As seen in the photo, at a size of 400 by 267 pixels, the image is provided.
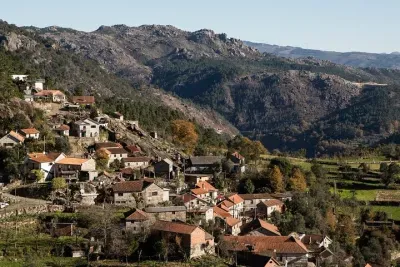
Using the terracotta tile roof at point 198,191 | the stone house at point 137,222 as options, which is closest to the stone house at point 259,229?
the terracotta tile roof at point 198,191

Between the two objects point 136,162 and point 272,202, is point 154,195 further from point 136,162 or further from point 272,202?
point 272,202

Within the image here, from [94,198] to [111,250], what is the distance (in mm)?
8584

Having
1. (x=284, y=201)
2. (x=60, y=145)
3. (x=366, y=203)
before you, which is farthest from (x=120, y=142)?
(x=366, y=203)

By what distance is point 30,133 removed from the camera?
170ft

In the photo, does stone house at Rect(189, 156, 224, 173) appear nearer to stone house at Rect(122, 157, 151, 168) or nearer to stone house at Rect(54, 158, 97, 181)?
stone house at Rect(122, 157, 151, 168)

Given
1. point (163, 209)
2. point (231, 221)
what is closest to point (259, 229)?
point (231, 221)

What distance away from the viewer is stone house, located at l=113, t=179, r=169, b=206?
43.1 metres

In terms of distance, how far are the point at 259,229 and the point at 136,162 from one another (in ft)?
44.3

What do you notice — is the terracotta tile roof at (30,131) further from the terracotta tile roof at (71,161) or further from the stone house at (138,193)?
the stone house at (138,193)

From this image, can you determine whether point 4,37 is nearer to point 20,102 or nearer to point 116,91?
point 116,91

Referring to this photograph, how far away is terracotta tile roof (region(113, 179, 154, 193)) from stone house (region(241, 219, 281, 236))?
8.41 meters

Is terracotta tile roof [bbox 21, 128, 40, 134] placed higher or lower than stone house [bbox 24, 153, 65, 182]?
higher

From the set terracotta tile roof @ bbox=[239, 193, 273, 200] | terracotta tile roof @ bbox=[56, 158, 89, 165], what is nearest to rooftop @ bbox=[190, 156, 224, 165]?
terracotta tile roof @ bbox=[239, 193, 273, 200]

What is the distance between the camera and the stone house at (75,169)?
45.2 meters
